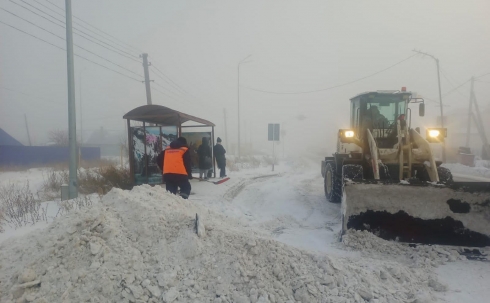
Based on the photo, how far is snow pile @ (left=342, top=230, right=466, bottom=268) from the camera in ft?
14.1

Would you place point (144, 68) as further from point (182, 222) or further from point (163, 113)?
point (182, 222)

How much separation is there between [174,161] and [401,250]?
470 centimetres

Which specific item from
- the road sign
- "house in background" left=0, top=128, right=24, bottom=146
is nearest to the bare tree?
"house in background" left=0, top=128, right=24, bottom=146

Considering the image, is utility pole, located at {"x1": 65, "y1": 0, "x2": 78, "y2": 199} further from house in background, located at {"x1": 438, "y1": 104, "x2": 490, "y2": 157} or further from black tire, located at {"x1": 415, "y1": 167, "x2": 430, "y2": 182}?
house in background, located at {"x1": 438, "y1": 104, "x2": 490, "y2": 157}

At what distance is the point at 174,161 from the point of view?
7.10 metres

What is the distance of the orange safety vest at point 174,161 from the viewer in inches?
279

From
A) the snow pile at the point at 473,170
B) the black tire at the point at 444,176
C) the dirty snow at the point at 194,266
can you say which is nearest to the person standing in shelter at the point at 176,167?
the dirty snow at the point at 194,266

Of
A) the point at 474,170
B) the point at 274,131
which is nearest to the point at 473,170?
the point at 474,170

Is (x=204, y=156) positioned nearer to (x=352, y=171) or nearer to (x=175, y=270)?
(x=352, y=171)

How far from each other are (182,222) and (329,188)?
5.97 meters

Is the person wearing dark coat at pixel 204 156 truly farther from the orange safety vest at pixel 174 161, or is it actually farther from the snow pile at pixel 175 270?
the snow pile at pixel 175 270

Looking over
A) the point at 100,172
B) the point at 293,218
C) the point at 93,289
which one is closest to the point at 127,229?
the point at 93,289

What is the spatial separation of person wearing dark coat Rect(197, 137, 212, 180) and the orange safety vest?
5.12 metres

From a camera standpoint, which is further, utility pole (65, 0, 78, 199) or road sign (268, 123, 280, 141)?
road sign (268, 123, 280, 141)
